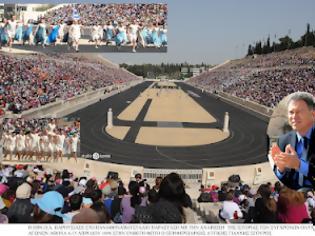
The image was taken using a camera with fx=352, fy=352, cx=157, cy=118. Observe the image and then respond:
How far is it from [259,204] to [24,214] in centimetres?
398

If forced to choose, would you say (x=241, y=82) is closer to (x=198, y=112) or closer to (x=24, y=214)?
(x=198, y=112)

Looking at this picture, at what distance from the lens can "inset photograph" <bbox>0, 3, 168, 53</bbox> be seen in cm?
1248

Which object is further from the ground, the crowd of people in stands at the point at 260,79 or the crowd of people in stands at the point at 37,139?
the crowd of people in stands at the point at 260,79

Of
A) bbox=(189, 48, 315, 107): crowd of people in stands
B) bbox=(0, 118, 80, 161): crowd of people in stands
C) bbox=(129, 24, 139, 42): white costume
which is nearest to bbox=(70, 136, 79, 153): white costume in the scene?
bbox=(0, 118, 80, 161): crowd of people in stands

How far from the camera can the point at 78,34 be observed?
13.0 m

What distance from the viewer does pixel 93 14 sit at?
42.2 feet

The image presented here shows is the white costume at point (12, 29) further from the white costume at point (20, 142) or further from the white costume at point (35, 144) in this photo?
the white costume at point (35, 144)

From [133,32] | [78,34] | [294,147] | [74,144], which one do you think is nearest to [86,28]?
[78,34]

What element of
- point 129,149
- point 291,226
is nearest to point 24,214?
point 291,226

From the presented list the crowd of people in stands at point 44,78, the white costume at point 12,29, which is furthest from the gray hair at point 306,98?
the crowd of people in stands at point 44,78

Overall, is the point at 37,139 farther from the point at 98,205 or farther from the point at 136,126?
the point at 136,126

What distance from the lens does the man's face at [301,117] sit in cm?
902

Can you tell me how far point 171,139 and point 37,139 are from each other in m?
7.01

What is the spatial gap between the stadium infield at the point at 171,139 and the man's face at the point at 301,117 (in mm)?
5845
